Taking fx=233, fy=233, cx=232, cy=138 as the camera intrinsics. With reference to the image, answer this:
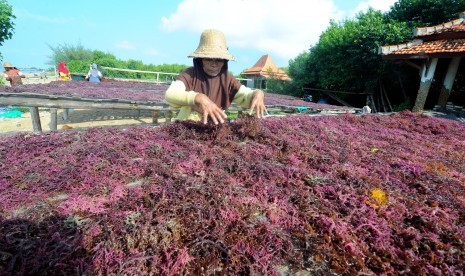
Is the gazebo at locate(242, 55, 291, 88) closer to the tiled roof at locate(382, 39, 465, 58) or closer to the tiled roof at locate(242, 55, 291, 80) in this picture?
the tiled roof at locate(242, 55, 291, 80)

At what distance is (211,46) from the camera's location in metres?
2.95

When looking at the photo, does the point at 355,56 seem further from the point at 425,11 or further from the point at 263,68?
the point at 263,68

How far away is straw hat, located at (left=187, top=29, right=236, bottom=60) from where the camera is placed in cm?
290

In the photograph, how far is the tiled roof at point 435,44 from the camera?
29.5 feet

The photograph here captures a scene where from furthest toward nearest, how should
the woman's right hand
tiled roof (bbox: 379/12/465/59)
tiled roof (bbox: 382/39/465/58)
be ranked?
1. tiled roof (bbox: 379/12/465/59)
2. tiled roof (bbox: 382/39/465/58)
3. the woman's right hand

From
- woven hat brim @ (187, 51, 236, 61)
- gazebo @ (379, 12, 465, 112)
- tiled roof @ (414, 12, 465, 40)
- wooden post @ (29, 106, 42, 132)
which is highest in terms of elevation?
tiled roof @ (414, 12, 465, 40)

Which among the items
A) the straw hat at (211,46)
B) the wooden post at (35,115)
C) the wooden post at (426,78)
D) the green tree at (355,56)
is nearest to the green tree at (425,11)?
the green tree at (355,56)

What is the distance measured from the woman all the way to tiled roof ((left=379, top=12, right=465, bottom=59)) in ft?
32.7

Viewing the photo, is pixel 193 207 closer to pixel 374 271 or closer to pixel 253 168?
pixel 253 168

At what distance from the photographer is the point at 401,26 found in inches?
595

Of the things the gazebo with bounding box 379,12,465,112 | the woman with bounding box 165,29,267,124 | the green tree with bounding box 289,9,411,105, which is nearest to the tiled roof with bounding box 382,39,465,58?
the gazebo with bounding box 379,12,465,112

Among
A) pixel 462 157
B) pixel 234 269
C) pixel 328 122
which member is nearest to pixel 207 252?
pixel 234 269

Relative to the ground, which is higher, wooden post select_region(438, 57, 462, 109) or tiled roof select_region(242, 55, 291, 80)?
tiled roof select_region(242, 55, 291, 80)

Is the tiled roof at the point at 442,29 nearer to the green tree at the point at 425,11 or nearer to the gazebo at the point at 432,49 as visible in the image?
the gazebo at the point at 432,49
